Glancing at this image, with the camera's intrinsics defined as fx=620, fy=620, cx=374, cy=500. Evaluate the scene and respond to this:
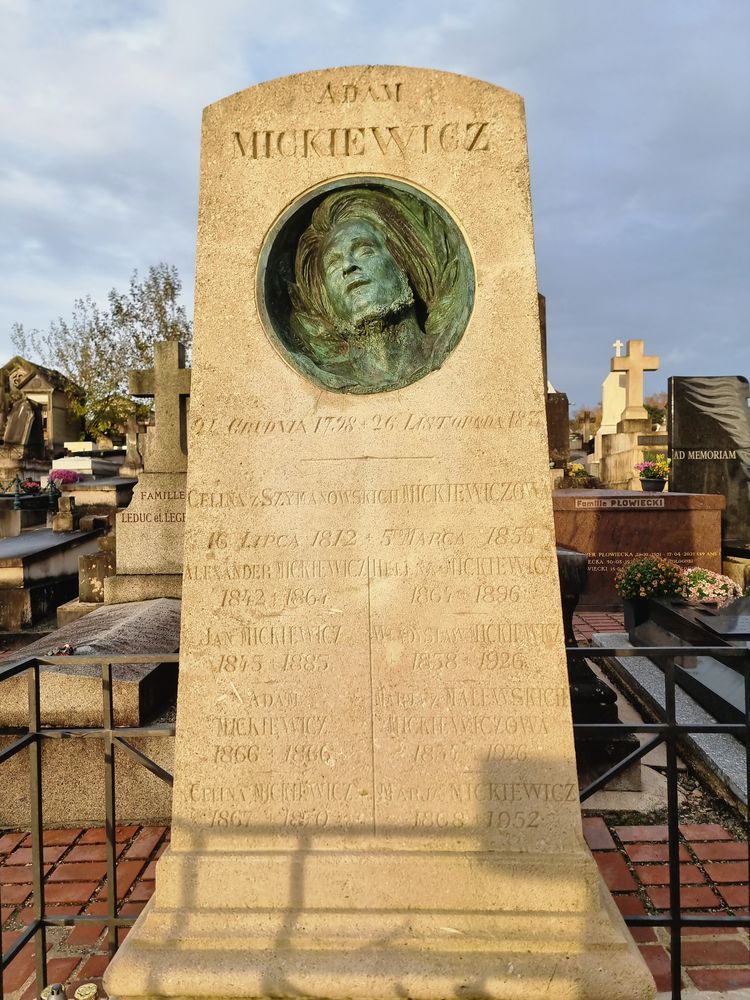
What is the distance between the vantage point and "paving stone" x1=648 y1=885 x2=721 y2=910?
2.90 metres

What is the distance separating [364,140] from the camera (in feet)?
7.54

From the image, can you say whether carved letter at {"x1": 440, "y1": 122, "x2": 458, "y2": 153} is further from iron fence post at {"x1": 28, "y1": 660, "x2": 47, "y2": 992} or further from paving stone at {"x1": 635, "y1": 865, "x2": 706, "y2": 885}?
paving stone at {"x1": 635, "y1": 865, "x2": 706, "y2": 885}

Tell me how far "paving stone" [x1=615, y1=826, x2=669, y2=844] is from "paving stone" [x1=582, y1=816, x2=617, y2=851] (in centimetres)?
7

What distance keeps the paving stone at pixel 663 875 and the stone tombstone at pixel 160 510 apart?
5.37 metres

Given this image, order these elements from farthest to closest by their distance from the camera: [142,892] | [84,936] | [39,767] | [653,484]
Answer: [653,484]
[142,892]
[84,936]
[39,767]

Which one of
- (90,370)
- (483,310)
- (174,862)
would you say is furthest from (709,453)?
(90,370)

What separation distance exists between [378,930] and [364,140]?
275 cm

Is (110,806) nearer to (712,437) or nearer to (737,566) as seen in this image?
(737,566)

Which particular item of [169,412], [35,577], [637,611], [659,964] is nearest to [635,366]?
[637,611]

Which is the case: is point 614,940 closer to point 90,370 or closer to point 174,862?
point 174,862

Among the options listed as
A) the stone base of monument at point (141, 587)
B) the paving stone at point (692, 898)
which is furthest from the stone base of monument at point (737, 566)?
the stone base of monument at point (141, 587)

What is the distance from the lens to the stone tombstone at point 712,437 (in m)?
10.5

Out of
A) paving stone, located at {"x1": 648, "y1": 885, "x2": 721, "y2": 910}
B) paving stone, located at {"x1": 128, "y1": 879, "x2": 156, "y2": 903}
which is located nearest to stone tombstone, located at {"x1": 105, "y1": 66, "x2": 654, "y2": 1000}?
paving stone, located at {"x1": 128, "y1": 879, "x2": 156, "y2": 903}

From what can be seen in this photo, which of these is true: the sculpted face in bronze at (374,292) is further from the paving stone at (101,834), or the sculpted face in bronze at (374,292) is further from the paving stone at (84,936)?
the paving stone at (101,834)
